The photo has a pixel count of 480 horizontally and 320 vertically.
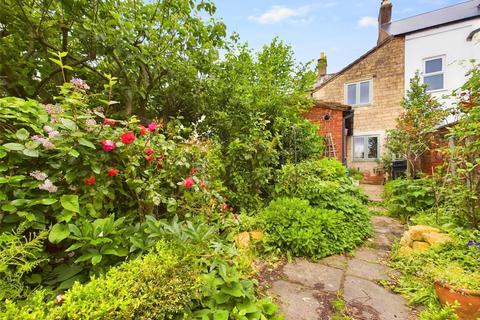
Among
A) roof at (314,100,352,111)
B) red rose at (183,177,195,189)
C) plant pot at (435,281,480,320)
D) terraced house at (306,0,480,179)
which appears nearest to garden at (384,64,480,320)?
plant pot at (435,281,480,320)

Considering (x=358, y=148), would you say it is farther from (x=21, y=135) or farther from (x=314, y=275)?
(x=21, y=135)

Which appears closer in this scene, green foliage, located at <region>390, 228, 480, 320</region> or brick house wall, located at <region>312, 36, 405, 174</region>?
green foliage, located at <region>390, 228, 480, 320</region>

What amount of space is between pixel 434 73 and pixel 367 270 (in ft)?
34.4

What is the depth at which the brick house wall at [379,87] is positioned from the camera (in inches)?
380

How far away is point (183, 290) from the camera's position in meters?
1.25

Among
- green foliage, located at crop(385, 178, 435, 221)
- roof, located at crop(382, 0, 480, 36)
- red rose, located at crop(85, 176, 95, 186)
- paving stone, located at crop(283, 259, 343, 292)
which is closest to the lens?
red rose, located at crop(85, 176, 95, 186)

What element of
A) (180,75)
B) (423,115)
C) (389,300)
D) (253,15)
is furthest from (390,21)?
(389,300)

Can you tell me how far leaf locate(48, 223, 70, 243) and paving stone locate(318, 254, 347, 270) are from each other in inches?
97.6

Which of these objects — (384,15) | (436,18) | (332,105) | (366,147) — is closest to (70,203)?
(332,105)

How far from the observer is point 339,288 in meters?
2.07

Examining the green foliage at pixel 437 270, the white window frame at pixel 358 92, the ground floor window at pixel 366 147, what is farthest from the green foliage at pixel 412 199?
the white window frame at pixel 358 92

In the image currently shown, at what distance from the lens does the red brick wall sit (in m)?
8.01

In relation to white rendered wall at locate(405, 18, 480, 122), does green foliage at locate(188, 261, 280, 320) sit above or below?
below

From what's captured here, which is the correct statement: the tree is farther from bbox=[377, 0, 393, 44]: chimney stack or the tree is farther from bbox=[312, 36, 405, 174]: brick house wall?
bbox=[377, 0, 393, 44]: chimney stack
